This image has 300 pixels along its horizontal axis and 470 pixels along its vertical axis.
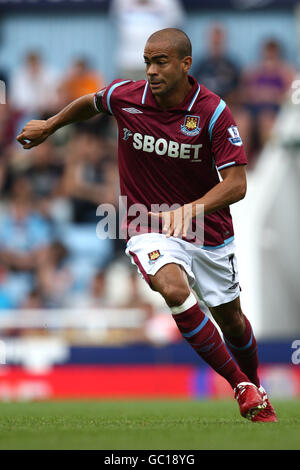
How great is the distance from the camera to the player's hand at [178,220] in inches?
228

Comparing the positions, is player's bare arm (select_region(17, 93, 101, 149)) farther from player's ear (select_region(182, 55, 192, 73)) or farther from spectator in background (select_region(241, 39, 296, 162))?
spectator in background (select_region(241, 39, 296, 162))

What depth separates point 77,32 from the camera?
62.7ft

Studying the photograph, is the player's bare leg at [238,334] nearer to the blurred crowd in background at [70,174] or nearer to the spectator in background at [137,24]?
the blurred crowd in background at [70,174]

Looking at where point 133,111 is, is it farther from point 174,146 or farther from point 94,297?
point 94,297

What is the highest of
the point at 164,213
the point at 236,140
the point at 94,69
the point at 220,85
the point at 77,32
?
the point at 77,32

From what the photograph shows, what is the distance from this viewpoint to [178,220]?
5.80 m

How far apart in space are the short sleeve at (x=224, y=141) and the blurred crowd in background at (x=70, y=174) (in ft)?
24.1

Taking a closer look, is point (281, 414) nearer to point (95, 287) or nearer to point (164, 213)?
point (164, 213)

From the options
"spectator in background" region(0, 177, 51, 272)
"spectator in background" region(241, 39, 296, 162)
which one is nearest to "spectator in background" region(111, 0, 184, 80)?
"spectator in background" region(241, 39, 296, 162)

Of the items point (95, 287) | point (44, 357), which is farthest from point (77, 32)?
point (44, 357)

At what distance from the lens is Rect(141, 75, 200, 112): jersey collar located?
612 centimetres

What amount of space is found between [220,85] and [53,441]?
38.1 ft

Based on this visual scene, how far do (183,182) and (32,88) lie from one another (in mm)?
10785

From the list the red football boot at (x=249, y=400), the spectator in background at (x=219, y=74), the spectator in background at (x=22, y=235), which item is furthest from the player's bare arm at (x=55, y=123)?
the spectator in background at (x=219, y=74)
